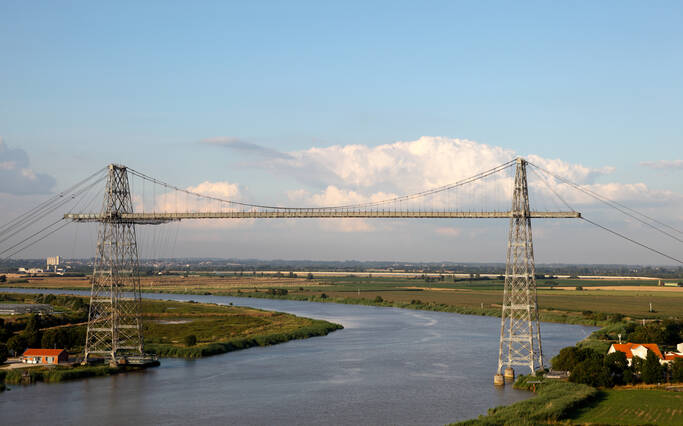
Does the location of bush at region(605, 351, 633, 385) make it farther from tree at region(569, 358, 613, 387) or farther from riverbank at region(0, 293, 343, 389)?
riverbank at region(0, 293, 343, 389)

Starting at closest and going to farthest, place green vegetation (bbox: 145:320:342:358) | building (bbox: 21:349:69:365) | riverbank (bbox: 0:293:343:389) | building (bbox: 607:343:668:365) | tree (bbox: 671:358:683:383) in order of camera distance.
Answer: tree (bbox: 671:358:683:383) → building (bbox: 607:343:668:365) → riverbank (bbox: 0:293:343:389) → building (bbox: 21:349:69:365) → green vegetation (bbox: 145:320:342:358)

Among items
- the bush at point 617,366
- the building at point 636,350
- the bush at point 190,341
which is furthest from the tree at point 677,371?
the bush at point 190,341

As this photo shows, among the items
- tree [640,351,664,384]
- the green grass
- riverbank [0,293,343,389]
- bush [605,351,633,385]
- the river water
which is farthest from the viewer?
riverbank [0,293,343,389]

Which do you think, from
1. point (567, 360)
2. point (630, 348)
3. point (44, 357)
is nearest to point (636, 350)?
point (630, 348)

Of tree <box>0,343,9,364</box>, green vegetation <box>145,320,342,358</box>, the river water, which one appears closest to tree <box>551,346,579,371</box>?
the river water

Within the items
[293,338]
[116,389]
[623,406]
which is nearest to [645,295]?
[293,338]

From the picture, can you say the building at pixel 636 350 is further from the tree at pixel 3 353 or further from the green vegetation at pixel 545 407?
the tree at pixel 3 353
